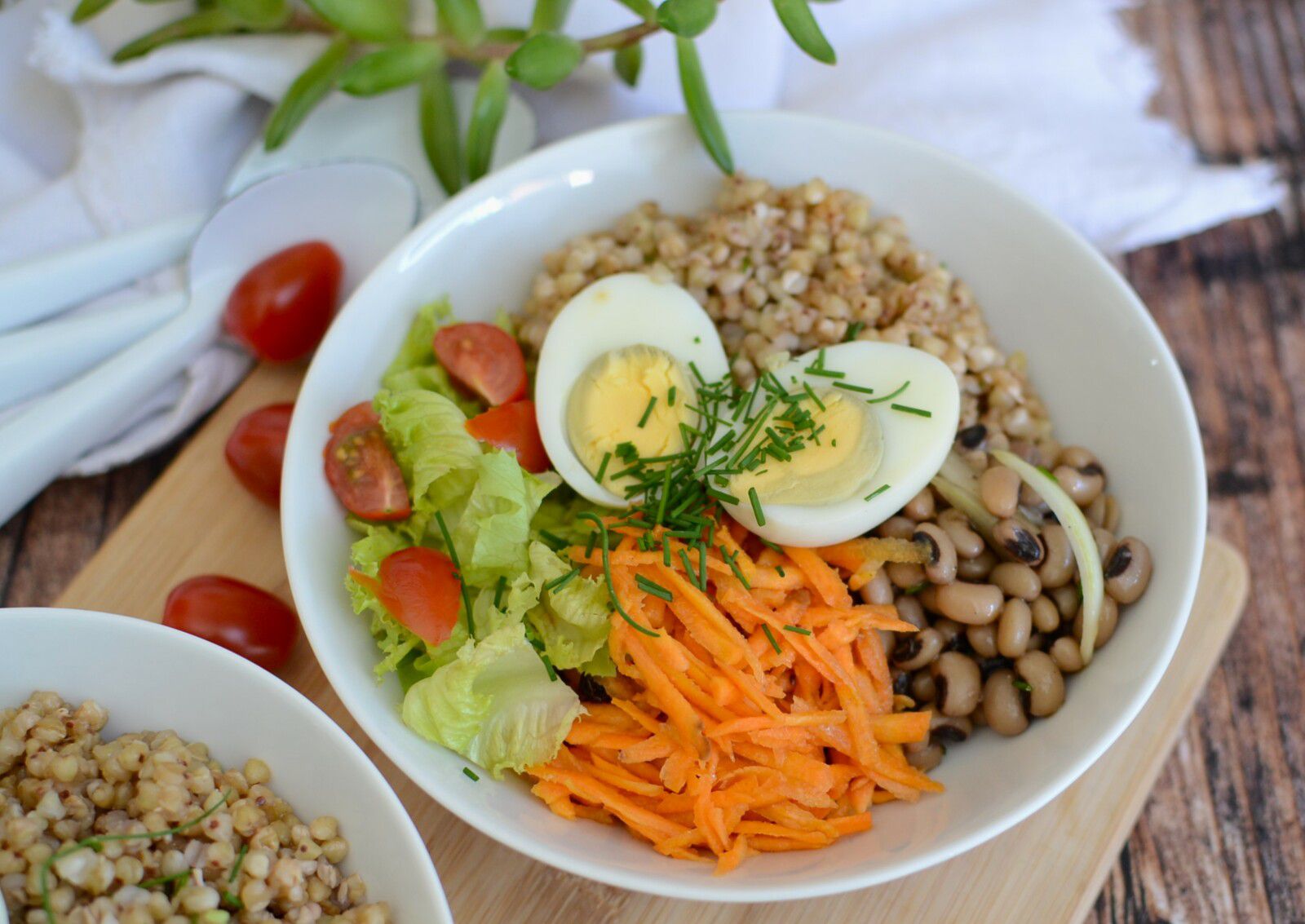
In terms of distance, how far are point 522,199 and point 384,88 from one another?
1.22 feet

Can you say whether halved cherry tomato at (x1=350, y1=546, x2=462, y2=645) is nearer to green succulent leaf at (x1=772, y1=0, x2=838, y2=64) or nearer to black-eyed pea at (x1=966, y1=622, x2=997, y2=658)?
black-eyed pea at (x1=966, y1=622, x2=997, y2=658)

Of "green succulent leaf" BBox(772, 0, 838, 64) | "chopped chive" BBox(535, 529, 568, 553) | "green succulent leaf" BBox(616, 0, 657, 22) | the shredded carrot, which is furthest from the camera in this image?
"green succulent leaf" BBox(616, 0, 657, 22)

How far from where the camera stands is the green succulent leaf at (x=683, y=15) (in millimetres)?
1958

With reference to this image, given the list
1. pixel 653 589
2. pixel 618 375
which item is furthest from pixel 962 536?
pixel 618 375

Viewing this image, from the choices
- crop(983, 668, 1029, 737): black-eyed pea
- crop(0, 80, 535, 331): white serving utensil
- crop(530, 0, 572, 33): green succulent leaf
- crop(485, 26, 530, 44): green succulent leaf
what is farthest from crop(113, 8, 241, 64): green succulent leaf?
crop(983, 668, 1029, 737): black-eyed pea

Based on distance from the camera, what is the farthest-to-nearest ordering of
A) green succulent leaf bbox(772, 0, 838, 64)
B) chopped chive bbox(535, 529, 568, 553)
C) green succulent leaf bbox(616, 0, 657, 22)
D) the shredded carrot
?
green succulent leaf bbox(616, 0, 657, 22), green succulent leaf bbox(772, 0, 838, 64), chopped chive bbox(535, 529, 568, 553), the shredded carrot

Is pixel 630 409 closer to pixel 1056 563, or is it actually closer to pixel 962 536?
pixel 962 536

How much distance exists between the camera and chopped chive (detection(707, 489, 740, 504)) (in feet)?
5.96

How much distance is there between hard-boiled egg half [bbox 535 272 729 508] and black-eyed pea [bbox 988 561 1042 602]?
601mm

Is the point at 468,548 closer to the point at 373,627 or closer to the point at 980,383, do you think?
the point at 373,627

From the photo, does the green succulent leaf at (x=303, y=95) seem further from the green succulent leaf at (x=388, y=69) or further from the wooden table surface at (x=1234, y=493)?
the wooden table surface at (x=1234, y=493)

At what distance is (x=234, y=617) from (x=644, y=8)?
1418 millimetres

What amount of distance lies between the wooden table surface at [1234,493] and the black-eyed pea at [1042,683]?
0.62 metres

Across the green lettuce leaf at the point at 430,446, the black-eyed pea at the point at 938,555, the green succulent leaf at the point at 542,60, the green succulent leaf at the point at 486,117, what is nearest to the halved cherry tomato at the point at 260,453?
the green lettuce leaf at the point at 430,446
